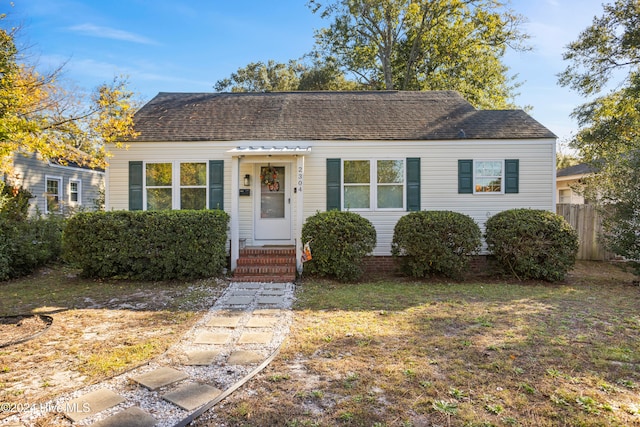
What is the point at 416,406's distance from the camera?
2.75 m

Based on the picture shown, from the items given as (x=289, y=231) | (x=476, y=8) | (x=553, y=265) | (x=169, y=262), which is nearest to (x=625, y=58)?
(x=476, y=8)

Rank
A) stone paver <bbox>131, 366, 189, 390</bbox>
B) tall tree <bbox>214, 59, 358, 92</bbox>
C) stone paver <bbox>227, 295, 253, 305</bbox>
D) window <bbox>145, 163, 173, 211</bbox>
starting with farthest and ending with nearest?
tall tree <bbox>214, 59, 358, 92</bbox> < window <bbox>145, 163, 173, 211</bbox> < stone paver <bbox>227, 295, 253, 305</bbox> < stone paver <bbox>131, 366, 189, 390</bbox>

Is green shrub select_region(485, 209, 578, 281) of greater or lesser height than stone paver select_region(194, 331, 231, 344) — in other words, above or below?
above

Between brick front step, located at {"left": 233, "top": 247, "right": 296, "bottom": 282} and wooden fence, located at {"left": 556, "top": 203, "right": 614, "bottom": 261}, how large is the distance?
28.4 feet

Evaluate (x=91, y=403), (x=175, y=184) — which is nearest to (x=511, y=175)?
(x=175, y=184)

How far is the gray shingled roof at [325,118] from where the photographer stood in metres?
9.16

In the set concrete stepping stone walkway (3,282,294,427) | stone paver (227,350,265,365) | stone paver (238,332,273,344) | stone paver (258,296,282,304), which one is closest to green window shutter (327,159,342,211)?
stone paver (258,296,282,304)

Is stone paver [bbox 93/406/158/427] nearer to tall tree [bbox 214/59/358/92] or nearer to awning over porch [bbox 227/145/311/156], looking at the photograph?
awning over porch [bbox 227/145/311/156]

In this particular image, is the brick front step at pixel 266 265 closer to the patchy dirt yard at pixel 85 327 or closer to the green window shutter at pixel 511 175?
the patchy dirt yard at pixel 85 327

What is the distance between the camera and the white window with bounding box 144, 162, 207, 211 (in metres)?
9.09

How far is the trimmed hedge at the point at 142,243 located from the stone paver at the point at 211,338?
124 inches

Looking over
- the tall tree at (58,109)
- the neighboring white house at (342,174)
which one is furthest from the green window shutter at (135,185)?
the tall tree at (58,109)

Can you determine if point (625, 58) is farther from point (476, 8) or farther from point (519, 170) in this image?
point (519, 170)

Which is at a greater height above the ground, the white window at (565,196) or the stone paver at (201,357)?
the white window at (565,196)
